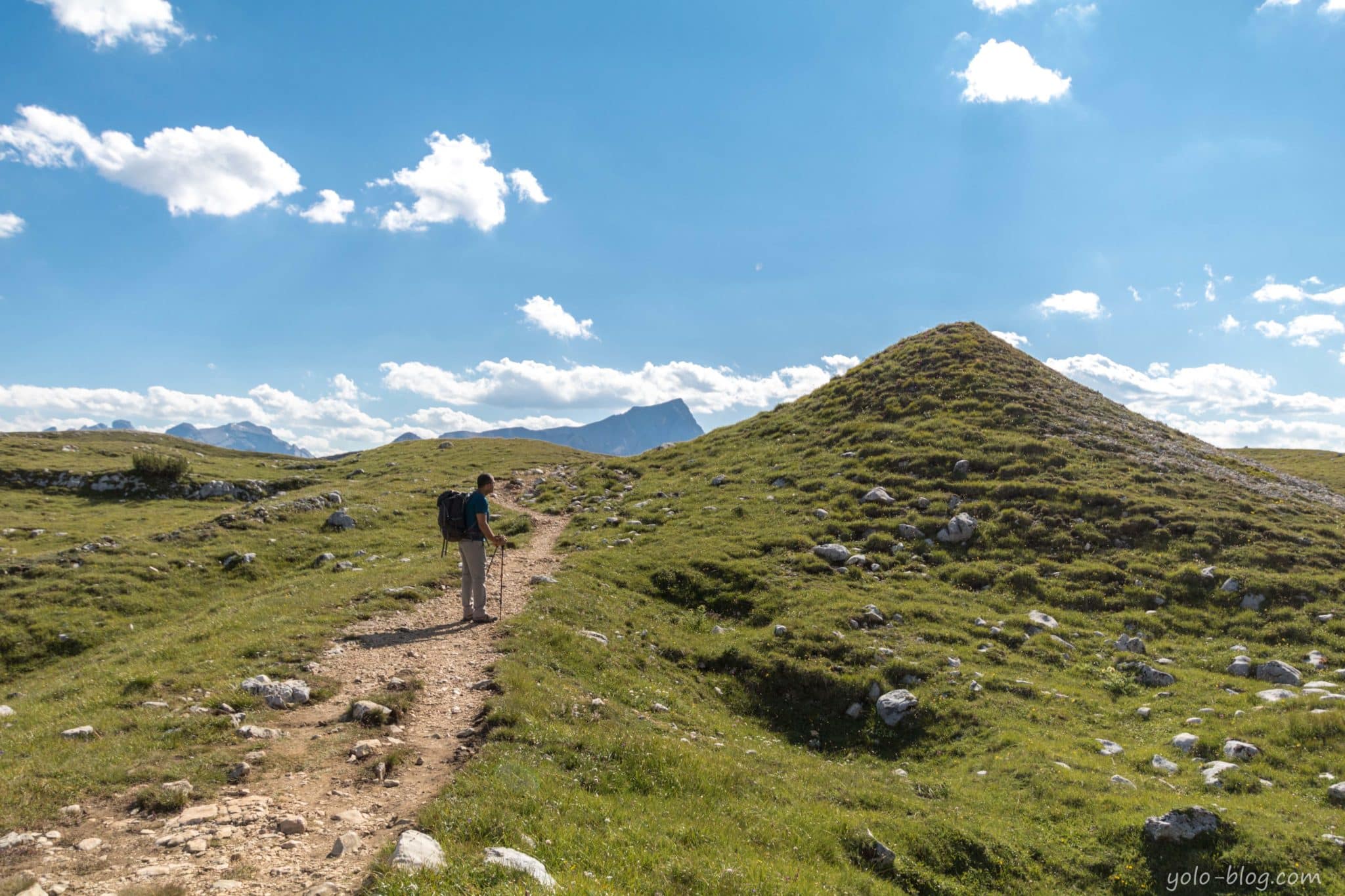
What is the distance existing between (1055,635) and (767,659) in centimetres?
951

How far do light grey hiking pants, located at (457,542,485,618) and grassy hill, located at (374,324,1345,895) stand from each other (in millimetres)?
1692

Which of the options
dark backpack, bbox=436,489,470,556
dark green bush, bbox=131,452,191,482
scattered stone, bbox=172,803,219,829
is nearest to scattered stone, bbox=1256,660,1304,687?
dark backpack, bbox=436,489,470,556

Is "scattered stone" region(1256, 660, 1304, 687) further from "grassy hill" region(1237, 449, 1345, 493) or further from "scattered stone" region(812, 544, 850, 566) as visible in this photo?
"grassy hill" region(1237, 449, 1345, 493)

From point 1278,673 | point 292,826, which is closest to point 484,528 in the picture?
point 292,826

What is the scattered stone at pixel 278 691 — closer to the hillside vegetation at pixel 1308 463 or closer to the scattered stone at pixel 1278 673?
the scattered stone at pixel 1278 673

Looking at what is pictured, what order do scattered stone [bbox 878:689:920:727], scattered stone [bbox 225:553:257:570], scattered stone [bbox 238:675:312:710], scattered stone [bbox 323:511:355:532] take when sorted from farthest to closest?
scattered stone [bbox 323:511:355:532] → scattered stone [bbox 225:553:257:570] → scattered stone [bbox 878:689:920:727] → scattered stone [bbox 238:675:312:710]

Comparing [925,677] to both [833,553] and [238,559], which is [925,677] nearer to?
[833,553]

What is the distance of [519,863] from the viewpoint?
23.0 ft

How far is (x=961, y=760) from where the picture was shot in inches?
553

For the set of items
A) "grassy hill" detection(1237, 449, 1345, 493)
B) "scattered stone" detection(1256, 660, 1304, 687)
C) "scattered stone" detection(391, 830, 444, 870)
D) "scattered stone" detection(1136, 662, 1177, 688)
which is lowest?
"scattered stone" detection(1136, 662, 1177, 688)

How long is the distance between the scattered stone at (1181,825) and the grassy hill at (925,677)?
17 cm

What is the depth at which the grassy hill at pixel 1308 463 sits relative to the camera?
5394cm

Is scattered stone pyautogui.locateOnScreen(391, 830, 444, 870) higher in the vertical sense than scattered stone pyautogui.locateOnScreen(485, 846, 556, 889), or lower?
higher

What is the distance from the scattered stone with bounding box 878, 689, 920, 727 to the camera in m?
15.9
